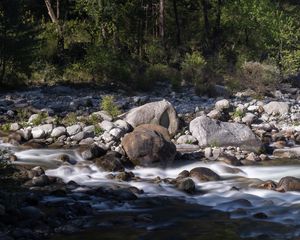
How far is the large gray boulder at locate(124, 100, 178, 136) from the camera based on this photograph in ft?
52.2

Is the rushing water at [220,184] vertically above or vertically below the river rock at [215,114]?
below

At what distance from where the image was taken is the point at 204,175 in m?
12.2

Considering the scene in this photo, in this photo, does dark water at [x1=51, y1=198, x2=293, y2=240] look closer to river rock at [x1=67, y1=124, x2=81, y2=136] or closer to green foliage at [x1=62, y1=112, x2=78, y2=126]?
river rock at [x1=67, y1=124, x2=81, y2=136]

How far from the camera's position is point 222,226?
913 centimetres

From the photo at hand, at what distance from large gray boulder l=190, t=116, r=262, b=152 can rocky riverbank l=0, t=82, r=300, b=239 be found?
0.03 metres

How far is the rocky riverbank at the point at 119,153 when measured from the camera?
9.87m

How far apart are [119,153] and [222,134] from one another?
3.15m

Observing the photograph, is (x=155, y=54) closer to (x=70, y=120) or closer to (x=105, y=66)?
(x=105, y=66)

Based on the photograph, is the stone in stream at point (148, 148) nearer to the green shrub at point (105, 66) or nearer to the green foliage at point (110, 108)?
the green foliage at point (110, 108)

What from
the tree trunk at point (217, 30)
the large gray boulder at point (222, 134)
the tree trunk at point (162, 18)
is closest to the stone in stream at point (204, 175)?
the large gray boulder at point (222, 134)

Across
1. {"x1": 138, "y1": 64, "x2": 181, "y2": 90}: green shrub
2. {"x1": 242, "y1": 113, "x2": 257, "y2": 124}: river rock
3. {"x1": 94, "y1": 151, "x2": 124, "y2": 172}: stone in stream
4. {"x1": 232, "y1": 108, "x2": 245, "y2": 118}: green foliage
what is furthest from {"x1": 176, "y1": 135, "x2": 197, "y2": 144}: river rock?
{"x1": 138, "y1": 64, "x2": 181, "y2": 90}: green shrub

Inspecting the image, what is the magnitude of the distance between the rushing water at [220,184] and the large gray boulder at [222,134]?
1.43 m

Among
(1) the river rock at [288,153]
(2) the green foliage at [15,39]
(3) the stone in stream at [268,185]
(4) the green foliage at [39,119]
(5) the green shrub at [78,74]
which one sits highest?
(2) the green foliage at [15,39]

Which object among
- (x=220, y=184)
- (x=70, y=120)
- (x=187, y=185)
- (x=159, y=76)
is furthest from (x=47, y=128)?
(x=159, y=76)
